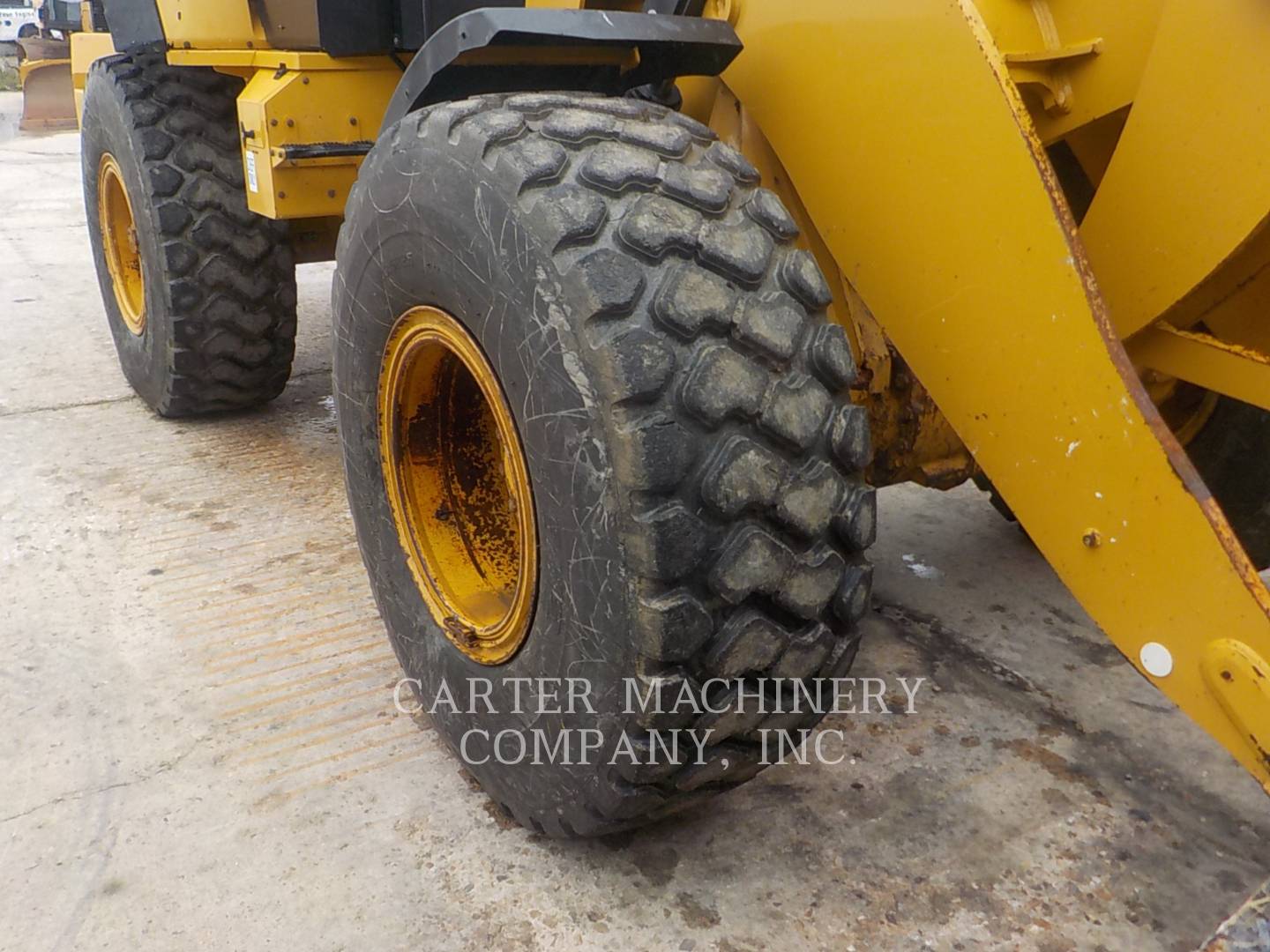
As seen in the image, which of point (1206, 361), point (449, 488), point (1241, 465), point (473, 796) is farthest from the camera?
point (1241, 465)

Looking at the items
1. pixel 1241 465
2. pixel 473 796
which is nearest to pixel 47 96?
pixel 473 796

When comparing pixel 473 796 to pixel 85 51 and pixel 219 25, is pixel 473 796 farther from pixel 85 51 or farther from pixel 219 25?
pixel 85 51

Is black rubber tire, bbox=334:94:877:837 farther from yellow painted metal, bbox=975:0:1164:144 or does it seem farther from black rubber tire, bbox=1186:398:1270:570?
black rubber tire, bbox=1186:398:1270:570

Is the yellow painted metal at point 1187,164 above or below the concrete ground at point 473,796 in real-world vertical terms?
above

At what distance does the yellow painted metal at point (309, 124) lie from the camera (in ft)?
10.1

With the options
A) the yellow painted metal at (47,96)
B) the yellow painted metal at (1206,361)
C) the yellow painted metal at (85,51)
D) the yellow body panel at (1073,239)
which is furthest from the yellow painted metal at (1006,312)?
the yellow painted metal at (47,96)

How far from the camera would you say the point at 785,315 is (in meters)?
1.66

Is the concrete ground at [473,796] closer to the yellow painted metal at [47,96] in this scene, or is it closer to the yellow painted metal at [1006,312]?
the yellow painted metal at [1006,312]

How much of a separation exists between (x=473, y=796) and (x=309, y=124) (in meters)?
1.93

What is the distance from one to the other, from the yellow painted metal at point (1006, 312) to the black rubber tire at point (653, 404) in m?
0.17

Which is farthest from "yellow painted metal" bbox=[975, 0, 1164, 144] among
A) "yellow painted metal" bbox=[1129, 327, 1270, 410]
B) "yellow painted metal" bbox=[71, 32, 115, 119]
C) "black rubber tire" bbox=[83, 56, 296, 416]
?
"yellow painted metal" bbox=[71, 32, 115, 119]

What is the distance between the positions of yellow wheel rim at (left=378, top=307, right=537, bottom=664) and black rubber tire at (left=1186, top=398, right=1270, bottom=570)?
158 cm

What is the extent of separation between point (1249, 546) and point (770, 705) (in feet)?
4.71

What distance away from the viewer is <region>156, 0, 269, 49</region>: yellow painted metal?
3.33 metres
